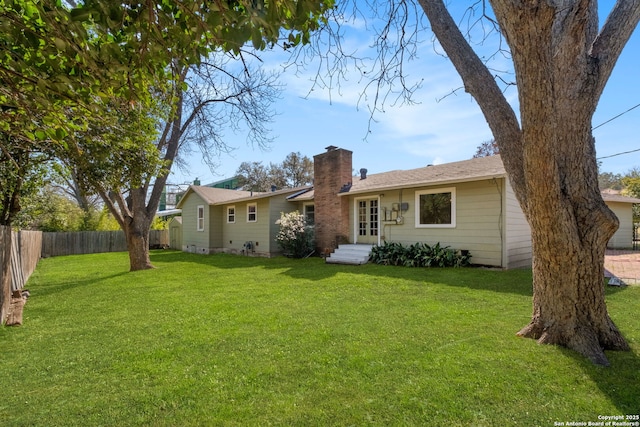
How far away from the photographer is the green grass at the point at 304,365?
96.3 inches

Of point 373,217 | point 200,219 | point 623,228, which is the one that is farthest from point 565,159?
point 200,219

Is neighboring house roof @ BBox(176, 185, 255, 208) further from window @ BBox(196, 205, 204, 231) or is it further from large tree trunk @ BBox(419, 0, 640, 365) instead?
large tree trunk @ BBox(419, 0, 640, 365)

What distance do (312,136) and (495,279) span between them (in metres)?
5.91

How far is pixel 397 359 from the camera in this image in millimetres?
3330

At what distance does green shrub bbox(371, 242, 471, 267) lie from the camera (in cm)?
982

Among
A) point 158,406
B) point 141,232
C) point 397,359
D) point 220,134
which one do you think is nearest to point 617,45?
point 397,359

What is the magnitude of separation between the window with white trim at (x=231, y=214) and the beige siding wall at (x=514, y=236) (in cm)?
1293

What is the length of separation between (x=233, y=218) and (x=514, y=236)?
1313cm

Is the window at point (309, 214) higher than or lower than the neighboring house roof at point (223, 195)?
lower

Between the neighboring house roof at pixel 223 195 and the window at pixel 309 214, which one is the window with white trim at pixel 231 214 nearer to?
the neighboring house roof at pixel 223 195

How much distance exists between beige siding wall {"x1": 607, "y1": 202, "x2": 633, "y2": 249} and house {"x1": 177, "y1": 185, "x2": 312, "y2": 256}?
14696 millimetres

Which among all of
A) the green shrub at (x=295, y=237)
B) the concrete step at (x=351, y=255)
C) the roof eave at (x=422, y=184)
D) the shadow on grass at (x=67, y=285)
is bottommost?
the shadow on grass at (x=67, y=285)

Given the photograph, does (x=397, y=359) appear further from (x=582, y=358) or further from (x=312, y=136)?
(x=312, y=136)

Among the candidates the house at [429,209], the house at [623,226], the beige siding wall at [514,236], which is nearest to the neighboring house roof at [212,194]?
the house at [429,209]
